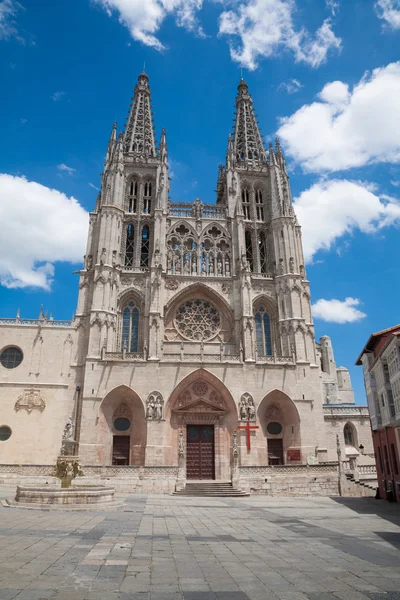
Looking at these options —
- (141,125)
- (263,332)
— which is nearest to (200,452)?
(263,332)

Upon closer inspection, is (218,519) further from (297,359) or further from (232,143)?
(232,143)

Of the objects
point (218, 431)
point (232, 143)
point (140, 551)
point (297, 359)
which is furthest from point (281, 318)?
point (140, 551)

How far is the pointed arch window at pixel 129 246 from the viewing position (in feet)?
113

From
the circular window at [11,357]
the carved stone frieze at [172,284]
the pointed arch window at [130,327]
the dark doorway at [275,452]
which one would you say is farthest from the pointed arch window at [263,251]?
the circular window at [11,357]

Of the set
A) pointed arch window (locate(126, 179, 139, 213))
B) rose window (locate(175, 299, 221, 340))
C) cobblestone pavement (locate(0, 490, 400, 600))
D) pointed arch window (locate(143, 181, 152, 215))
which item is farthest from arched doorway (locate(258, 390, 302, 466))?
pointed arch window (locate(126, 179, 139, 213))

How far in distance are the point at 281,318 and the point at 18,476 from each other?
20575 mm

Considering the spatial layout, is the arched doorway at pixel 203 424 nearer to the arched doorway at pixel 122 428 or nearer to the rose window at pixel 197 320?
the arched doorway at pixel 122 428

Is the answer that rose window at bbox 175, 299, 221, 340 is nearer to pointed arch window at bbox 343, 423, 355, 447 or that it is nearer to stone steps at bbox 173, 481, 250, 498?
stone steps at bbox 173, 481, 250, 498

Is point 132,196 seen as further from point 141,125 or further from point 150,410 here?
point 150,410

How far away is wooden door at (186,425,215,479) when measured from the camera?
27984 millimetres

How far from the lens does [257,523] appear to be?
1113cm

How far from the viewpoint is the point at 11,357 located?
28984 millimetres

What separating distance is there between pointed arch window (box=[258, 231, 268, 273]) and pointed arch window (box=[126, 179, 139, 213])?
11.4 metres

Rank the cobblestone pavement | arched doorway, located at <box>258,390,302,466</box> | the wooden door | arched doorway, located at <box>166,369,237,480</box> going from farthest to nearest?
arched doorway, located at <box>258,390,302,466</box>, arched doorway, located at <box>166,369,237,480</box>, the wooden door, the cobblestone pavement
